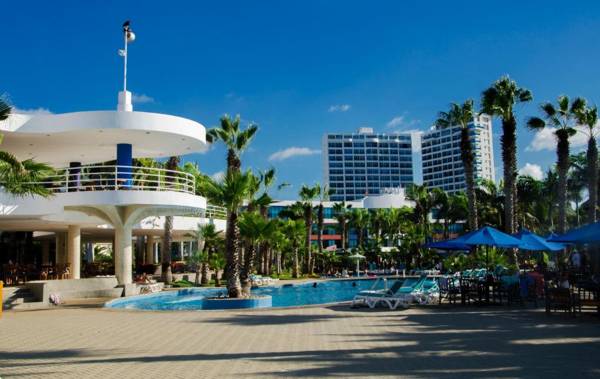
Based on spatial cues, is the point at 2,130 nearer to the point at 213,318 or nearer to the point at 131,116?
the point at 131,116

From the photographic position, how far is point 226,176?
1964 centimetres

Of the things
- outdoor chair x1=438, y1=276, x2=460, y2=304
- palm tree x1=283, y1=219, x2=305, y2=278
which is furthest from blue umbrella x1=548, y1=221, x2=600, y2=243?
palm tree x1=283, y1=219, x2=305, y2=278

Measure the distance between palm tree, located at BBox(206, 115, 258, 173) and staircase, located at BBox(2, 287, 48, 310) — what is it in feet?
40.4

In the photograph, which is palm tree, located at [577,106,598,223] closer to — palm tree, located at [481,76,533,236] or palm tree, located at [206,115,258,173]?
palm tree, located at [481,76,533,236]

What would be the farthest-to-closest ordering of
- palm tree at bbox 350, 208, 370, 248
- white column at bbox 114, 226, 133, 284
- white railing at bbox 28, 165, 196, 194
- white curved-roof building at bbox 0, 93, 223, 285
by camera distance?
palm tree at bbox 350, 208, 370, 248, white column at bbox 114, 226, 133, 284, white curved-roof building at bbox 0, 93, 223, 285, white railing at bbox 28, 165, 196, 194

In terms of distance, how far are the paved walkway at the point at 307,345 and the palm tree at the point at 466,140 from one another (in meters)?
15.0

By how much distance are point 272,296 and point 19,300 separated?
11440 mm

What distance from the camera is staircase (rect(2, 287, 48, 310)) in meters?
18.7

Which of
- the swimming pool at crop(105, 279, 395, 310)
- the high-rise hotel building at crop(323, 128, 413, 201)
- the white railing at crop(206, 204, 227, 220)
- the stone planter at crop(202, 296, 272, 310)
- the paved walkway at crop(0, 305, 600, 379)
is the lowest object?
the swimming pool at crop(105, 279, 395, 310)

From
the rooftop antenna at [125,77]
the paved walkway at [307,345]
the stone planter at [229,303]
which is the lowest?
the stone planter at [229,303]

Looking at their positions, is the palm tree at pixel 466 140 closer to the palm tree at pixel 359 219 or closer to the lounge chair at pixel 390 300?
the lounge chair at pixel 390 300

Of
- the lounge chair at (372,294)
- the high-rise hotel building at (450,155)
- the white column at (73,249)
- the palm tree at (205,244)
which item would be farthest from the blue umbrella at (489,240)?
the high-rise hotel building at (450,155)

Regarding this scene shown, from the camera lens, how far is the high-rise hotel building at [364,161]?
191 meters

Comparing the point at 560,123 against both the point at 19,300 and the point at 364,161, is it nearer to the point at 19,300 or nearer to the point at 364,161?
the point at 19,300
